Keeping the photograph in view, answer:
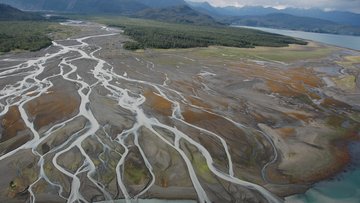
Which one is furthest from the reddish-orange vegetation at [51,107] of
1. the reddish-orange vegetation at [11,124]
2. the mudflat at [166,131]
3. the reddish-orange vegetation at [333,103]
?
the reddish-orange vegetation at [333,103]

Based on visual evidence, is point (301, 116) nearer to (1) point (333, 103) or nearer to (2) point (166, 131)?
(1) point (333, 103)

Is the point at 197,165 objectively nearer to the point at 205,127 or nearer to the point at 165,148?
the point at 165,148

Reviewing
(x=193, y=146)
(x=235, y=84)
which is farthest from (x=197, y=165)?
(x=235, y=84)

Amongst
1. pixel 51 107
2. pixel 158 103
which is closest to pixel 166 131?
pixel 158 103

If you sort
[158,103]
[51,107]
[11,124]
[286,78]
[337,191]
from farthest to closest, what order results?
[286,78] → [158,103] → [51,107] → [11,124] → [337,191]

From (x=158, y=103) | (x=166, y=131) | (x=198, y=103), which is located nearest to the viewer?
(x=166, y=131)
